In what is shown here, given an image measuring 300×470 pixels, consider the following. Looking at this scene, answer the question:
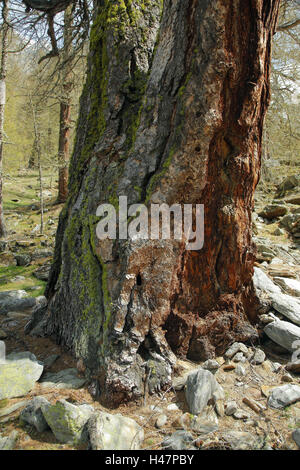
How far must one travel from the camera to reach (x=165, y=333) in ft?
8.25

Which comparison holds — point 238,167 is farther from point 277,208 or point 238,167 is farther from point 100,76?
point 277,208

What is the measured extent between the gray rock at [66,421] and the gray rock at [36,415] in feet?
0.15

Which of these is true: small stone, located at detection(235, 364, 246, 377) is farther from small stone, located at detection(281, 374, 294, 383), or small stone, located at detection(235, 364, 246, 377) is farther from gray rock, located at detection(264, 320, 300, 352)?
gray rock, located at detection(264, 320, 300, 352)

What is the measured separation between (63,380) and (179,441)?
100cm

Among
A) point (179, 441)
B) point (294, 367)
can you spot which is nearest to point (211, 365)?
point (294, 367)

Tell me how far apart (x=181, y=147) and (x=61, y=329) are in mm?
1935

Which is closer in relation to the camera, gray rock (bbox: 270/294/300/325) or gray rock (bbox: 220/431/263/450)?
gray rock (bbox: 220/431/263/450)


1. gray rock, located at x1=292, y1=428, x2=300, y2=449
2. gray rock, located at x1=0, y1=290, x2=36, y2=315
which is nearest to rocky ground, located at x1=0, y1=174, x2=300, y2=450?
gray rock, located at x1=292, y1=428, x2=300, y2=449

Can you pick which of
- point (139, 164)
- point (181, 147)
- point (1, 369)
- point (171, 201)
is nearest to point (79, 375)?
point (1, 369)

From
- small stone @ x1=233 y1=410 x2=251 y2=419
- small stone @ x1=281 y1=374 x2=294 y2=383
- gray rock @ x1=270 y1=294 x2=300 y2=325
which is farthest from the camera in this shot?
gray rock @ x1=270 y1=294 x2=300 y2=325

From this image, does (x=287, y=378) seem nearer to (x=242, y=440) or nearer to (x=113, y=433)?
(x=242, y=440)

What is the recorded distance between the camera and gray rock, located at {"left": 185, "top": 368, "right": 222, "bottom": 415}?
2066 millimetres

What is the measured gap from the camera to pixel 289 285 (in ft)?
11.7

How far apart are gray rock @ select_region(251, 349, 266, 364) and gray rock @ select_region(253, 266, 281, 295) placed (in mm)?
745
